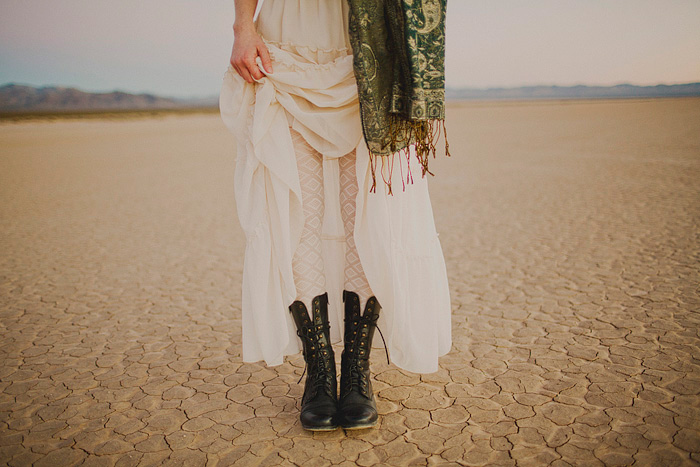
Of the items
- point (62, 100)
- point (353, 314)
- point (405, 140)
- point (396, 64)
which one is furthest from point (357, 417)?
point (62, 100)

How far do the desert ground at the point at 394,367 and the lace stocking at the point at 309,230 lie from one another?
1.65 feet

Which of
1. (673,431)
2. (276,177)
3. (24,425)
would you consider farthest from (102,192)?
(673,431)

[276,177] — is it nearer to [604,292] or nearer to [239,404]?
[239,404]

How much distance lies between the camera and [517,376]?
1953 mm

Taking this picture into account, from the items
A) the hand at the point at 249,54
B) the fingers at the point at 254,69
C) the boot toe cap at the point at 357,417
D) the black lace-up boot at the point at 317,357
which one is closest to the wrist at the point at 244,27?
the hand at the point at 249,54

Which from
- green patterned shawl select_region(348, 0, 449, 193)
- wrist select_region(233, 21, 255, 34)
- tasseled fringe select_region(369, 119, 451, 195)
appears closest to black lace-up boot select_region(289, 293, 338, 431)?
tasseled fringe select_region(369, 119, 451, 195)

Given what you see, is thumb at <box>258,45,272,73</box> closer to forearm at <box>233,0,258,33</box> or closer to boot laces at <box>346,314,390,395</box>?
forearm at <box>233,0,258,33</box>

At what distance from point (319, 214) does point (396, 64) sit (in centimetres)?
55

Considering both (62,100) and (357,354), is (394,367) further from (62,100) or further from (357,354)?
(62,100)

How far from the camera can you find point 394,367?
6.92 feet

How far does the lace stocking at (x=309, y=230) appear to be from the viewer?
1.63m

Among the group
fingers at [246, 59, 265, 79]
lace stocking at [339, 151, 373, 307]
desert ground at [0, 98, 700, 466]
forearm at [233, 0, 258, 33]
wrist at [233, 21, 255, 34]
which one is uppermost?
forearm at [233, 0, 258, 33]

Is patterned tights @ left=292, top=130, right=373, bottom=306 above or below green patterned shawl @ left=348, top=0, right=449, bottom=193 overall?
below

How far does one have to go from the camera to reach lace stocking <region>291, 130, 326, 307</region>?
163cm
